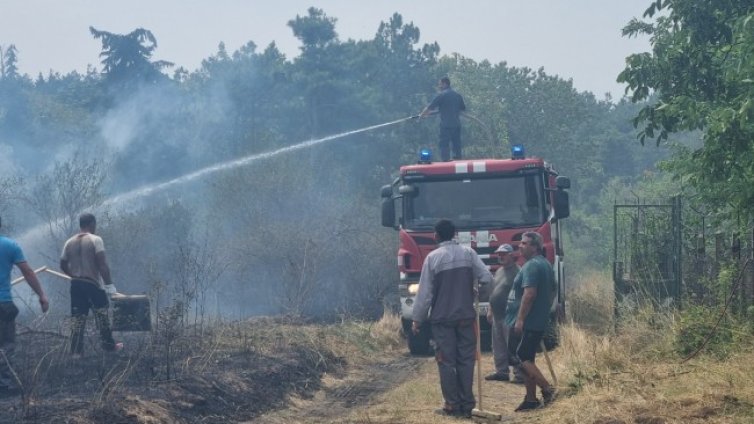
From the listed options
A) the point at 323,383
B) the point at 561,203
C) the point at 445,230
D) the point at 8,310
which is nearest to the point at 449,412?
the point at 445,230

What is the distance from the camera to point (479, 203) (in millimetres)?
15477

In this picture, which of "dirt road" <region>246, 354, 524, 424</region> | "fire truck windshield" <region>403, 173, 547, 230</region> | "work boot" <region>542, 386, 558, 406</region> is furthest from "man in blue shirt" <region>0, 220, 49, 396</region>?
"fire truck windshield" <region>403, 173, 547, 230</region>

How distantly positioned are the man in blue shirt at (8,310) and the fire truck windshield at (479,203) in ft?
22.0

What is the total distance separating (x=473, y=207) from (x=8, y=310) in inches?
301

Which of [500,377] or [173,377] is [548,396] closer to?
[500,377]

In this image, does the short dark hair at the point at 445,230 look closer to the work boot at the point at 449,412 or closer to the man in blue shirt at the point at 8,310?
the work boot at the point at 449,412

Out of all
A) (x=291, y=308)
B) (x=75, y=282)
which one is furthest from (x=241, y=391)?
(x=291, y=308)

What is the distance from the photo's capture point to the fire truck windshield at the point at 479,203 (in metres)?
15.3

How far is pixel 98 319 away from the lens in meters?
11.1

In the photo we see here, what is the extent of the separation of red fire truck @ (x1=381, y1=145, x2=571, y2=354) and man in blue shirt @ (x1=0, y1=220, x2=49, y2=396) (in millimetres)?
6476

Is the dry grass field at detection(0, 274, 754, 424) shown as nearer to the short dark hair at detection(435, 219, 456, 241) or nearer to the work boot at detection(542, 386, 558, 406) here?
the work boot at detection(542, 386, 558, 406)

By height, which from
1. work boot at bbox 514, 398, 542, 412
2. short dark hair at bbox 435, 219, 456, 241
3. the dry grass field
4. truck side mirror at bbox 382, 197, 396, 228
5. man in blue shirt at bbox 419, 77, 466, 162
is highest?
man in blue shirt at bbox 419, 77, 466, 162

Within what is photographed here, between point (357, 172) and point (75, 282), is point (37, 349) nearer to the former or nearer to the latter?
point (75, 282)

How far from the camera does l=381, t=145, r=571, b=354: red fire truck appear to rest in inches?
597
